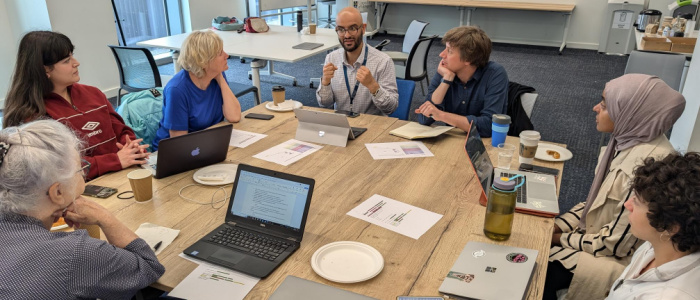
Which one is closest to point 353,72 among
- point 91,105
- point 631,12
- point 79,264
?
point 91,105

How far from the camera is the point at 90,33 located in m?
5.22

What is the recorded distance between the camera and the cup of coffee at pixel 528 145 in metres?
2.14

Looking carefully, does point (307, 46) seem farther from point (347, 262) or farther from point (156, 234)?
point (347, 262)

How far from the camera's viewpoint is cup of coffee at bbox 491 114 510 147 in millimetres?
2320

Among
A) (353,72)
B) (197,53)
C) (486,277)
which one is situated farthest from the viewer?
(353,72)

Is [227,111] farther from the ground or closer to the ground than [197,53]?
closer to the ground

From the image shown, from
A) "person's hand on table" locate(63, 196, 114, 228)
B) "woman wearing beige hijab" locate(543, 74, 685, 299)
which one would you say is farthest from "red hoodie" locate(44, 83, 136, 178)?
"woman wearing beige hijab" locate(543, 74, 685, 299)

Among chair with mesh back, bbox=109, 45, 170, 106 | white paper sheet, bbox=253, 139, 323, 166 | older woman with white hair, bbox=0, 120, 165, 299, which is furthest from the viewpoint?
chair with mesh back, bbox=109, 45, 170, 106

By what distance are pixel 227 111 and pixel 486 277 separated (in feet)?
5.99

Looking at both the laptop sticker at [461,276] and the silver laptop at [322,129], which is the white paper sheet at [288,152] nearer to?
the silver laptop at [322,129]

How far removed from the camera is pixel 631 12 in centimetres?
746

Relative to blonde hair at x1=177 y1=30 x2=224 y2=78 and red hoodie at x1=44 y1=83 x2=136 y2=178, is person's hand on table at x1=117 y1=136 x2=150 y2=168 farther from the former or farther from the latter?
blonde hair at x1=177 y1=30 x2=224 y2=78

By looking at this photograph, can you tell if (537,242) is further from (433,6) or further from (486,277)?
(433,6)

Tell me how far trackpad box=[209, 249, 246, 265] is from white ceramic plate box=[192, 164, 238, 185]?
487 millimetres
